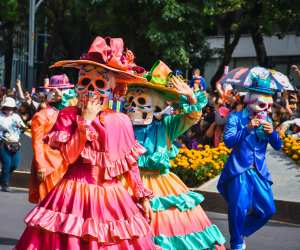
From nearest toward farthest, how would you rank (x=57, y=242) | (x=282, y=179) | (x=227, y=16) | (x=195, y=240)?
1. (x=57, y=242)
2. (x=195, y=240)
3. (x=282, y=179)
4. (x=227, y=16)

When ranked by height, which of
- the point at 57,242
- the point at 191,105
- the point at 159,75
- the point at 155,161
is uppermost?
the point at 159,75

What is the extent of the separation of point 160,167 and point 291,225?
4498 millimetres

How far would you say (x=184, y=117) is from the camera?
8.06m

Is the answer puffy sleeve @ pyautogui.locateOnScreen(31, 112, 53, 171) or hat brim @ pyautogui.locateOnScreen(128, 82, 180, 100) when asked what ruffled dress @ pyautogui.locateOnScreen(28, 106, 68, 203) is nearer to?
puffy sleeve @ pyautogui.locateOnScreen(31, 112, 53, 171)

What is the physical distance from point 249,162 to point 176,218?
58.5 inches

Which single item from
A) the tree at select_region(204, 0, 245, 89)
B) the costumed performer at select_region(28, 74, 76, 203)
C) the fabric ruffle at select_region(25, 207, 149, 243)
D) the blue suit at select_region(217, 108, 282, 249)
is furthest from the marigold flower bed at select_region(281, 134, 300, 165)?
the tree at select_region(204, 0, 245, 89)

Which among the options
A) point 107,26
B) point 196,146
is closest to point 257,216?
point 196,146

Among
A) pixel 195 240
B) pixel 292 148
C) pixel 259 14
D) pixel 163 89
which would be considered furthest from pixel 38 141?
pixel 259 14

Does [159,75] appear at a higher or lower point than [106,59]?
lower

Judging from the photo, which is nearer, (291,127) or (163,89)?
(163,89)

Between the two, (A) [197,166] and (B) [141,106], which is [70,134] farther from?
(A) [197,166]

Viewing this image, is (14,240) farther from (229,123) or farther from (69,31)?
(69,31)

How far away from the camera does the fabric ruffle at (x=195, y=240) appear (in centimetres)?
756

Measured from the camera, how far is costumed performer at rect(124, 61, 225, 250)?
7.69 m
